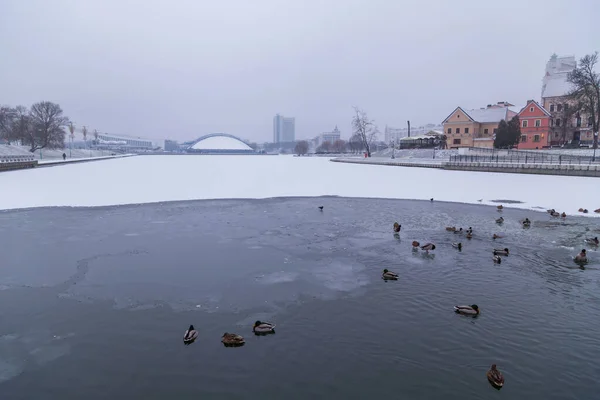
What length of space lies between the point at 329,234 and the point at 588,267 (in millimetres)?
8665

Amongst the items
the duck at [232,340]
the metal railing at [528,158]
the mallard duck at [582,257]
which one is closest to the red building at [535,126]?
the metal railing at [528,158]

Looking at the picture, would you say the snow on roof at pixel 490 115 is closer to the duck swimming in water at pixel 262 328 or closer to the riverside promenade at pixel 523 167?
the riverside promenade at pixel 523 167

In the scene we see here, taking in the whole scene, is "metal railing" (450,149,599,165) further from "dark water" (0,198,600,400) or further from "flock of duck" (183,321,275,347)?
"flock of duck" (183,321,275,347)

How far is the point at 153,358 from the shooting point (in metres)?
6.81

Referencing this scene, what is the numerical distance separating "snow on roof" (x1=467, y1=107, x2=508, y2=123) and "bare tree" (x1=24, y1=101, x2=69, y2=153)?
277 ft

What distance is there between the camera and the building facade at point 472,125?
247 feet

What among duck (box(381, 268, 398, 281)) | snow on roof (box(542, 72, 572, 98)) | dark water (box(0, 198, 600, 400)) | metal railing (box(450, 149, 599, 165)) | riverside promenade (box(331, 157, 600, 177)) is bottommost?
dark water (box(0, 198, 600, 400))

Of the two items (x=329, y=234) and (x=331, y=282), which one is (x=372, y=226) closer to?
(x=329, y=234)

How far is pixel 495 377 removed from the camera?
6074mm

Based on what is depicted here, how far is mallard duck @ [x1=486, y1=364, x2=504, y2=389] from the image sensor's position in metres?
6.01

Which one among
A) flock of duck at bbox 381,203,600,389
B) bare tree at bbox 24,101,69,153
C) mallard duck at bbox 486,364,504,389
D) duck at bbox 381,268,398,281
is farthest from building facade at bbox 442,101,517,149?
bare tree at bbox 24,101,69,153

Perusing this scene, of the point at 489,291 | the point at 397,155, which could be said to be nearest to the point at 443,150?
the point at 397,155

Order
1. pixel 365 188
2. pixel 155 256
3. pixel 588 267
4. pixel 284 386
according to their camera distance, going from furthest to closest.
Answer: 1. pixel 365 188
2. pixel 155 256
3. pixel 588 267
4. pixel 284 386

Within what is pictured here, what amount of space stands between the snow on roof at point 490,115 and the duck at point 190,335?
80847 millimetres
